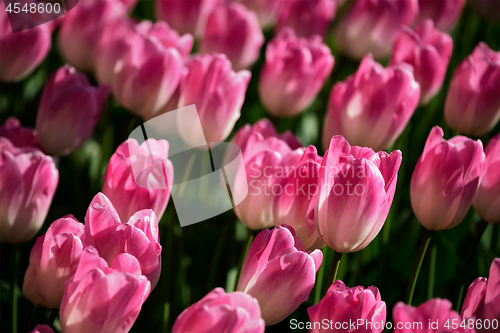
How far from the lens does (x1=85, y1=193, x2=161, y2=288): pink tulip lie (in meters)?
0.41

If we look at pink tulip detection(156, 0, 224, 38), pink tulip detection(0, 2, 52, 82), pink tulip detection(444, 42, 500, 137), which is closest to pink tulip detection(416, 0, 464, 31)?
pink tulip detection(444, 42, 500, 137)

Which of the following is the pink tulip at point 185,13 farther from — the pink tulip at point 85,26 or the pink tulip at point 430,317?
the pink tulip at point 430,317

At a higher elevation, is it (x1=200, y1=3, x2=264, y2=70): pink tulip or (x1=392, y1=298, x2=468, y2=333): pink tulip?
(x1=392, y1=298, x2=468, y2=333): pink tulip

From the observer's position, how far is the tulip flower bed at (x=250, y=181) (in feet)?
1.39

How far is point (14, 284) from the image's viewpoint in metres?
0.60

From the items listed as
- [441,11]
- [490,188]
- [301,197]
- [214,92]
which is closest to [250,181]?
[301,197]

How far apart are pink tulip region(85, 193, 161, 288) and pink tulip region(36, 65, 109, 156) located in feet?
0.99

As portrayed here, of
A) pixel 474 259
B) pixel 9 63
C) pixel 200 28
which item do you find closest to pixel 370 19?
pixel 200 28

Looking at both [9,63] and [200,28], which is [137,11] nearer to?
[200,28]

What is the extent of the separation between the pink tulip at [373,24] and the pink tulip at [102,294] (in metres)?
0.81

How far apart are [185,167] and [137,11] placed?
42.4 inches

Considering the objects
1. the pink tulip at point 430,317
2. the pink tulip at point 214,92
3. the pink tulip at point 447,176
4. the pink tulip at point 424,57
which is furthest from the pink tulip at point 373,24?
the pink tulip at point 430,317

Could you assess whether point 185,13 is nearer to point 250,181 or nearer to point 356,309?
point 250,181

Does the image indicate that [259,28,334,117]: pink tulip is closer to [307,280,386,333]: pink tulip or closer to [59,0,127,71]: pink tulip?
[59,0,127,71]: pink tulip
